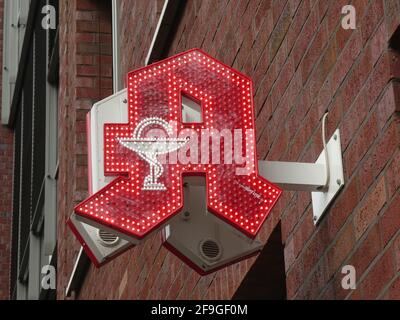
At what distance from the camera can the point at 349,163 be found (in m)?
3.88

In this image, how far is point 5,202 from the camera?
16906mm

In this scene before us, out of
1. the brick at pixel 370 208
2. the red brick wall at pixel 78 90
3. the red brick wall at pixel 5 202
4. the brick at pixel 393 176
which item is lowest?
the red brick wall at pixel 5 202

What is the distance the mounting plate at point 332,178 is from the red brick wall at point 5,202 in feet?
40.5

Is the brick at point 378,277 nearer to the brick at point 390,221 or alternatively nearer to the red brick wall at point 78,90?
the brick at point 390,221

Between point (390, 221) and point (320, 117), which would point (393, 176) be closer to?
point (390, 221)

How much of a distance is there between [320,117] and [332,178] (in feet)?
0.91

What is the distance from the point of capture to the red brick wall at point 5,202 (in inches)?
648

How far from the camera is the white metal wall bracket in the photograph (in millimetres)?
3844

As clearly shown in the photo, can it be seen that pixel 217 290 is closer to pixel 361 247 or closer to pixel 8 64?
pixel 361 247

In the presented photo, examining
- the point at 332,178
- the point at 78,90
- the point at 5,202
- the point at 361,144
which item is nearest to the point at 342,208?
the point at 332,178

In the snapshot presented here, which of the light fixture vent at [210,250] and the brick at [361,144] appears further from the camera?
the light fixture vent at [210,250]

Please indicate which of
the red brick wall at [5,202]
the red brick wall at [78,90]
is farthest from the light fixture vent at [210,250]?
the red brick wall at [5,202]

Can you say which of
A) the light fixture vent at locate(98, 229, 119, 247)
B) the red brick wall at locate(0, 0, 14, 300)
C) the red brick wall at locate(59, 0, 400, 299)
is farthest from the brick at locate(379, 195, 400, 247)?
the red brick wall at locate(0, 0, 14, 300)
